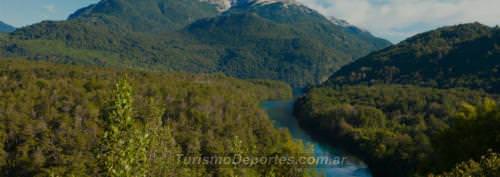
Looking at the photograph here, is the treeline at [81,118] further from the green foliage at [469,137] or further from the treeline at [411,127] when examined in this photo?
the treeline at [411,127]

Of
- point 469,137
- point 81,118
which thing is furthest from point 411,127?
point 81,118

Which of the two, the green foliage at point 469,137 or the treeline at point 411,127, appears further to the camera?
the treeline at point 411,127

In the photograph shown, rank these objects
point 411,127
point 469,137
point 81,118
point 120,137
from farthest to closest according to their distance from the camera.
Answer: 1. point 411,127
2. point 81,118
3. point 469,137
4. point 120,137

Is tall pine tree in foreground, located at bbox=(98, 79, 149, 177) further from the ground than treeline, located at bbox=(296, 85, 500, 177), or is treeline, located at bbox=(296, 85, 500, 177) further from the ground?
tall pine tree in foreground, located at bbox=(98, 79, 149, 177)

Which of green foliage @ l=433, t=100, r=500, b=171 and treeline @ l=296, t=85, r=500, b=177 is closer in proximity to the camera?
green foliage @ l=433, t=100, r=500, b=171

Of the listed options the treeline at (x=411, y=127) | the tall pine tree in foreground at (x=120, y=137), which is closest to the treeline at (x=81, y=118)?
the treeline at (x=411, y=127)

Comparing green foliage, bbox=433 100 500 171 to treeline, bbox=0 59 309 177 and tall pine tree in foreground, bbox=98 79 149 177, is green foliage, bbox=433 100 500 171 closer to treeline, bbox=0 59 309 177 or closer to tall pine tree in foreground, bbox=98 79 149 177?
treeline, bbox=0 59 309 177

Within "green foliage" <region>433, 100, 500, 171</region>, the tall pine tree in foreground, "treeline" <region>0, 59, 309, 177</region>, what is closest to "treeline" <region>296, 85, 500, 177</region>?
"green foliage" <region>433, 100, 500, 171</region>

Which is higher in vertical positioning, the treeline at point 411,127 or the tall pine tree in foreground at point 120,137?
the tall pine tree in foreground at point 120,137

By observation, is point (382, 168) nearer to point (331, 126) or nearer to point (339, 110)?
point (331, 126)

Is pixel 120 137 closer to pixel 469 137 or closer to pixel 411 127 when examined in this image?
pixel 469 137
